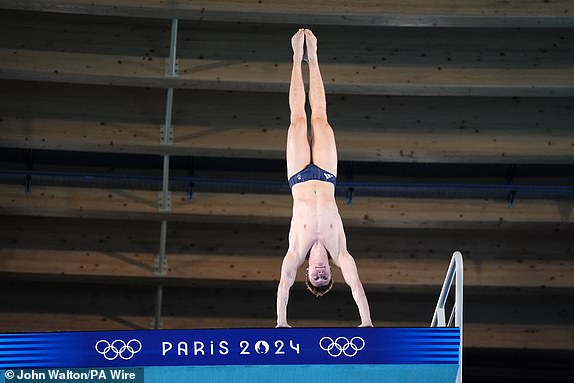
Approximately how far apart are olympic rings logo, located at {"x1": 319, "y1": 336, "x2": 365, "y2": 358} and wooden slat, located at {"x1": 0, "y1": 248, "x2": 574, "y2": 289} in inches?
188

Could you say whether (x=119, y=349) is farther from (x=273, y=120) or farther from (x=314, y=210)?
(x=273, y=120)

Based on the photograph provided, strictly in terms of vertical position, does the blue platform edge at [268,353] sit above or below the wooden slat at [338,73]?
below

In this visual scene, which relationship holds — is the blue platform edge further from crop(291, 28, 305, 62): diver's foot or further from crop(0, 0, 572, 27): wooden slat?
crop(0, 0, 572, 27): wooden slat

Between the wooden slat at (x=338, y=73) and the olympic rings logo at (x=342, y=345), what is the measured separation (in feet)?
14.5

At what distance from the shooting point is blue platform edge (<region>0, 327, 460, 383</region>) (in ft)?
22.1

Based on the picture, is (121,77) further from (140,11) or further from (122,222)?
(122,222)

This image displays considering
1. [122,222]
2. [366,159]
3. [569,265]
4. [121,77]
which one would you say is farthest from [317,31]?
[569,265]

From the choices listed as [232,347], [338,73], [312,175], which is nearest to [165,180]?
[338,73]

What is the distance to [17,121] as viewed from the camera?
37.6 feet

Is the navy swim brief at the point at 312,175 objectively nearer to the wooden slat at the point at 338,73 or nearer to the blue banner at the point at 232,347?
the blue banner at the point at 232,347

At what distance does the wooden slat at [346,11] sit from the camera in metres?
10.4

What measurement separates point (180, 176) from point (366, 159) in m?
2.04

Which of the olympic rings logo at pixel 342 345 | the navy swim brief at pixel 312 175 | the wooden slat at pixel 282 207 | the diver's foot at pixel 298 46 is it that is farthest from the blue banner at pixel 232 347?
the wooden slat at pixel 282 207

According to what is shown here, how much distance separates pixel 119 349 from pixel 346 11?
16.4ft
